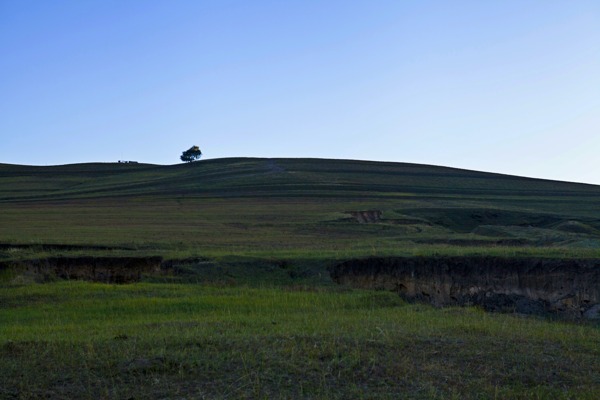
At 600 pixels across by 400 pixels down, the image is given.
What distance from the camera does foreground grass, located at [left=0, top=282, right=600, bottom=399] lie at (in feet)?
36.9

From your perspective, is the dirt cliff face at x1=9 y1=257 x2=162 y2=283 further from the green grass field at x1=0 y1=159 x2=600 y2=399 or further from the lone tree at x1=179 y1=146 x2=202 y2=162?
the lone tree at x1=179 y1=146 x2=202 y2=162

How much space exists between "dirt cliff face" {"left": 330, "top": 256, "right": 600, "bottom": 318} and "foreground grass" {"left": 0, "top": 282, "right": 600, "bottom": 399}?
5.84 meters

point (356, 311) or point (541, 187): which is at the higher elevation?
point (541, 187)

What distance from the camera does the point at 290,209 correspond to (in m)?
54.6

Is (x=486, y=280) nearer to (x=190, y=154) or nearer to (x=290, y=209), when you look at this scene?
(x=290, y=209)

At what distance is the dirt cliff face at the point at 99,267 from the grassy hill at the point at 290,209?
1.07 meters

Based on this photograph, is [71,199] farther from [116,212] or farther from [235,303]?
[235,303]

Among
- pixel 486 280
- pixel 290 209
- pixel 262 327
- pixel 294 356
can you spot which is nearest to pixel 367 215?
pixel 290 209

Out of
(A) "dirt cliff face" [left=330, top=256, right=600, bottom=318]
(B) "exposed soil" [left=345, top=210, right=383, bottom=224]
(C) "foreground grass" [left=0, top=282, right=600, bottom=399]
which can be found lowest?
(C) "foreground grass" [left=0, top=282, right=600, bottom=399]

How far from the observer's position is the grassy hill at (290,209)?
102 ft

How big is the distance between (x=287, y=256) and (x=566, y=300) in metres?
8.24

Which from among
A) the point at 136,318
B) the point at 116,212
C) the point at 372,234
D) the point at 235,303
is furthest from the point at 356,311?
the point at 116,212

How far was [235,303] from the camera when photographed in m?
19.1

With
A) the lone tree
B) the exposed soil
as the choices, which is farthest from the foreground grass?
the lone tree
